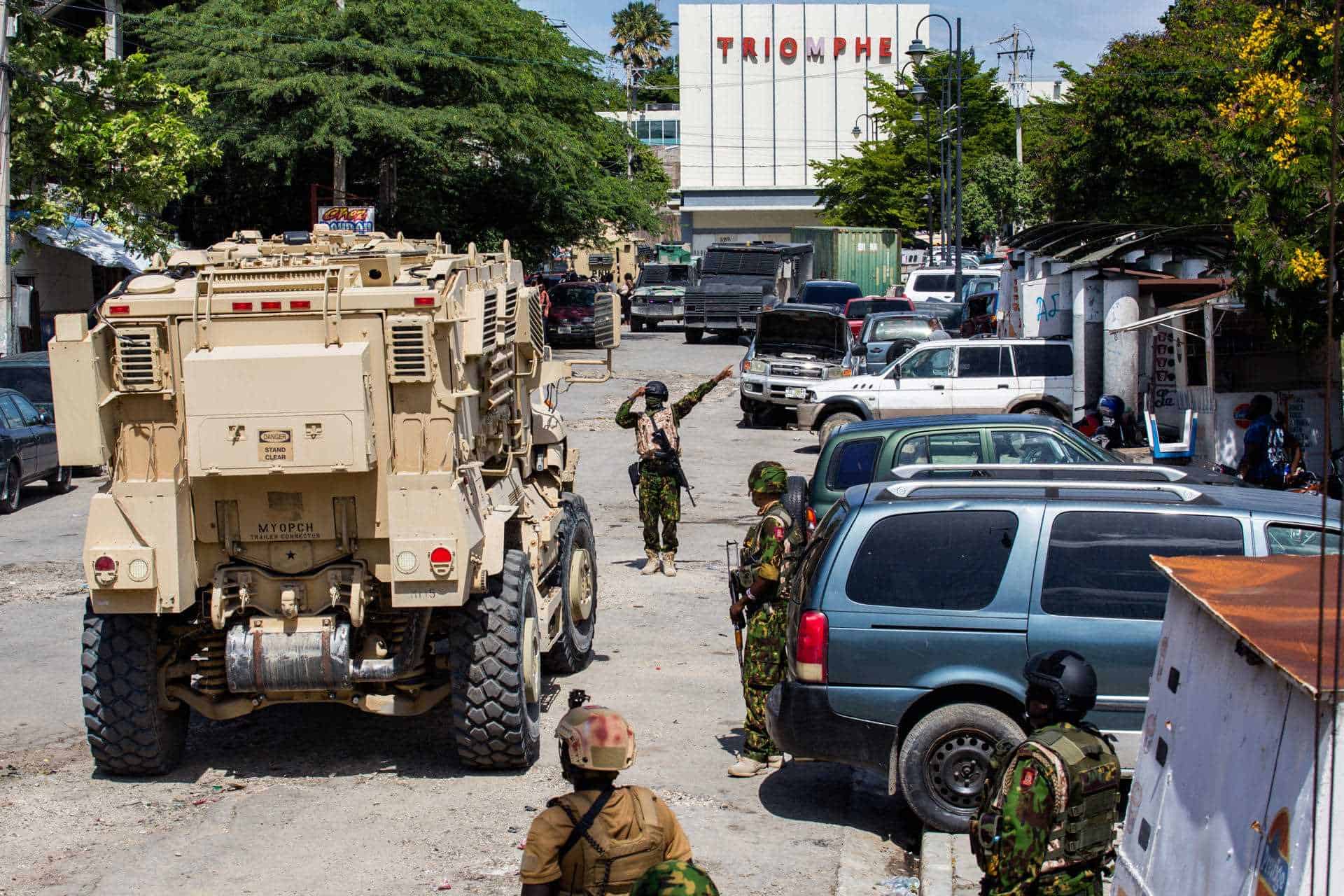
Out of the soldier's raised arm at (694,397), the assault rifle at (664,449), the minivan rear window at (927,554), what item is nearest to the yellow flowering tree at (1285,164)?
the soldier's raised arm at (694,397)

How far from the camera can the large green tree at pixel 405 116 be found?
33.5 m

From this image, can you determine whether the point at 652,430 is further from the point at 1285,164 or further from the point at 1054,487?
the point at 1285,164

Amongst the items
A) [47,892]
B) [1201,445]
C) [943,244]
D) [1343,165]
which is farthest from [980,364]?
[943,244]

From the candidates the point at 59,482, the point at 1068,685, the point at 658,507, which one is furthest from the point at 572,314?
the point at 1068,685

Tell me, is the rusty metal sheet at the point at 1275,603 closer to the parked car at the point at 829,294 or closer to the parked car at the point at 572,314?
the parked car at the point at 572,314

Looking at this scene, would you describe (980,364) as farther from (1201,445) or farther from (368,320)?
(368,320)

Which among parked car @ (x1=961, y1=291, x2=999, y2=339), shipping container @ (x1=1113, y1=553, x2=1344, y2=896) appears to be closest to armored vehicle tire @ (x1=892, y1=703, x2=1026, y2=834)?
shipping container @ (x1=1113, y1=553, x2=1344, y2=896)

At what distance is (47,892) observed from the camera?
6824mm

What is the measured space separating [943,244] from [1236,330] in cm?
3090

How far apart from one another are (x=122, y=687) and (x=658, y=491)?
6.34 m

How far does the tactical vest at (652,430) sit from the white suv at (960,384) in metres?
8.73

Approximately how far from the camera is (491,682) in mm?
8156

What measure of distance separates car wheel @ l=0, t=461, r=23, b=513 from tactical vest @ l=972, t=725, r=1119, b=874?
16.1 metres

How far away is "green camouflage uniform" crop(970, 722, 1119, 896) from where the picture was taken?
15.4 feet
